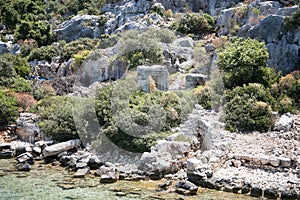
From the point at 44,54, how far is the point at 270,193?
25128 millimetres

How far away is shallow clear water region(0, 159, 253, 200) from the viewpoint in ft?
41.5

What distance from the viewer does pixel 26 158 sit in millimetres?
16812

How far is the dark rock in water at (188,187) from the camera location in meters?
12.8

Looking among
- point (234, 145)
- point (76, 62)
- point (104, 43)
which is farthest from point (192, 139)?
point (104, 43)

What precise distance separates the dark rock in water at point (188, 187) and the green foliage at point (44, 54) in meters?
22.8

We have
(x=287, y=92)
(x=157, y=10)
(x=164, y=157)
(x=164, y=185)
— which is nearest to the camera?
(x=164, y=185)

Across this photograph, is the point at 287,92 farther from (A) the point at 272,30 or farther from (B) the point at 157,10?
(B) the point at 157,10

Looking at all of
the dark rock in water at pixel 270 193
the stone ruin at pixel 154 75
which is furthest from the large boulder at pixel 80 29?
the dark rock in water at pixel 270 193

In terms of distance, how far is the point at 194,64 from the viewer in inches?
979

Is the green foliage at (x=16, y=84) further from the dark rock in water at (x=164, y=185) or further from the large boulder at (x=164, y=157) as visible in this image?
the dark rock in water at (x=164, y=185)

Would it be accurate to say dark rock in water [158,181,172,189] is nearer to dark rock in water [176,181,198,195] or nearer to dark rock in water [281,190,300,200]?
dark rock in water [176,181,198,195]

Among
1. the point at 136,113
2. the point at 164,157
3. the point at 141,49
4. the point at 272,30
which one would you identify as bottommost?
the point at 164,157

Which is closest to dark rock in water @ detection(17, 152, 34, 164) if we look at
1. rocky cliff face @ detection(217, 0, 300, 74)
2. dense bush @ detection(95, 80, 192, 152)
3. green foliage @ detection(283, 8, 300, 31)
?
dense bush @ detection(95, 80, 192, 152)

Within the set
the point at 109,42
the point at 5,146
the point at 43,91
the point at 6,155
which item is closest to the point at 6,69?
Result: the point at 43,91
